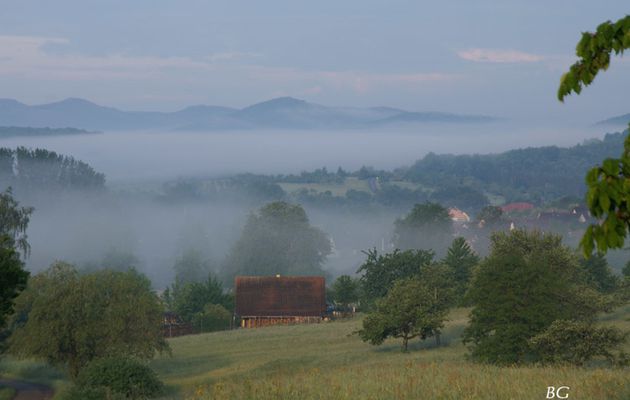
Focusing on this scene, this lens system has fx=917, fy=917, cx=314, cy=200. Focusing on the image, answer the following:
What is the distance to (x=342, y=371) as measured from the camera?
105 feet

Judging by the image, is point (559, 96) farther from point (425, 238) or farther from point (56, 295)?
point (425, 238)

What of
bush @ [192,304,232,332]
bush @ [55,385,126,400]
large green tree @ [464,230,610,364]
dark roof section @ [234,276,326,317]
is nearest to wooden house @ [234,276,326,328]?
dark roof section @ [234,276,326,317]

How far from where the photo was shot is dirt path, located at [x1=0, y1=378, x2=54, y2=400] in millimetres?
45559

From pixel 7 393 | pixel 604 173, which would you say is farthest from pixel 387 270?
pixel 604 173

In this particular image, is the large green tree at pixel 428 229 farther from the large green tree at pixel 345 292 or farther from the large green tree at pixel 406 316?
the large green tree at pixel 406 316

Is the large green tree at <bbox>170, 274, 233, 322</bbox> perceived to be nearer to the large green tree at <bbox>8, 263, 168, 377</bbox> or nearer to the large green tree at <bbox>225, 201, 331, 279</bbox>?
the large green tree at <bbox>8, 263, 168, 377</bbox>

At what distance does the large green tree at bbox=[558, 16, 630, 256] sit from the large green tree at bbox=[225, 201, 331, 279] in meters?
146

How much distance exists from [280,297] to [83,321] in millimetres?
46746

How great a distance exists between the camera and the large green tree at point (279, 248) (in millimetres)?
156750

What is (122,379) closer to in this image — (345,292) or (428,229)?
(345,292)

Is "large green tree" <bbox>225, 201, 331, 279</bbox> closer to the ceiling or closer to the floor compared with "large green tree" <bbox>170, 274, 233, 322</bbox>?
closer to the ceiling

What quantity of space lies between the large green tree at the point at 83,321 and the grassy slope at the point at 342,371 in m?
3.31

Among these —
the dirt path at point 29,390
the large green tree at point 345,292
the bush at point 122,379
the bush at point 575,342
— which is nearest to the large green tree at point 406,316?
the bush at point 122,379

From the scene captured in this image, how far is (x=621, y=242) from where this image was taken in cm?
834
